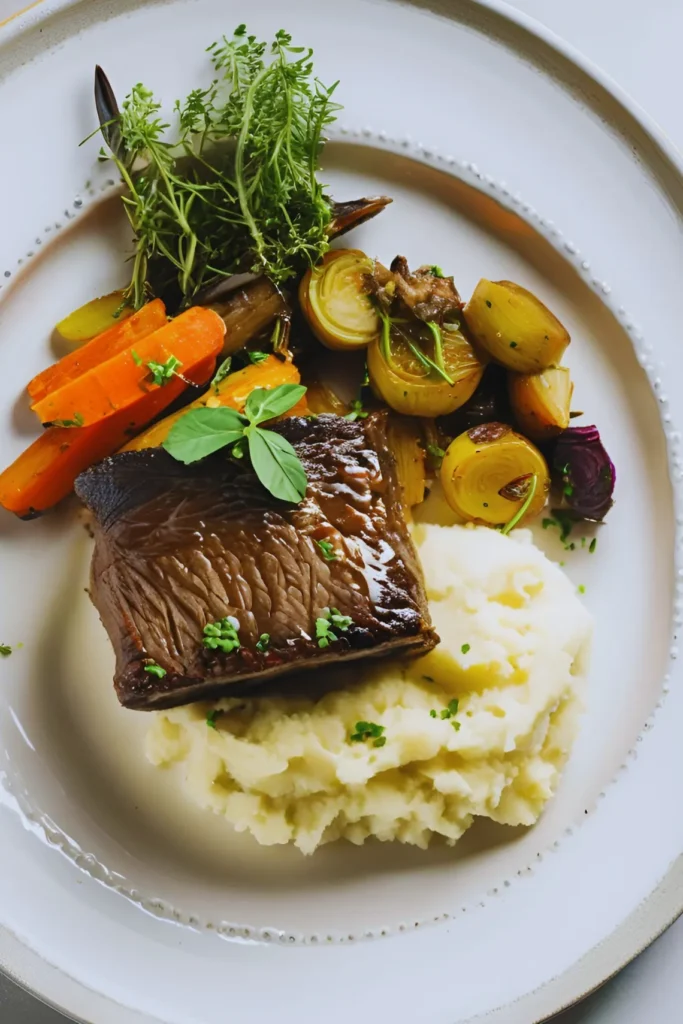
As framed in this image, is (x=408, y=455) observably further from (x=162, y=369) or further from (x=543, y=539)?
(x=162, y=369)

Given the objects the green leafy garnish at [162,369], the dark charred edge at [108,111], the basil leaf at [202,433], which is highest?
the dark charred edge at [108,111]

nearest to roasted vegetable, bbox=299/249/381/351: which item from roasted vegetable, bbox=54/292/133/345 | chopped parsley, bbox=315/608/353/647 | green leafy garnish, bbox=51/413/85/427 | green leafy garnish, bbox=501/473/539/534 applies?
roasted vegetable, bbox=54/292/133/345

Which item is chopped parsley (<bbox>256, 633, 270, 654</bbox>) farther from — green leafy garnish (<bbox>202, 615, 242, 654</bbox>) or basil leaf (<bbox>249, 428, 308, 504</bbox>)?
basil leaf (<bbox>249, 428, 308, 504</bbox>)

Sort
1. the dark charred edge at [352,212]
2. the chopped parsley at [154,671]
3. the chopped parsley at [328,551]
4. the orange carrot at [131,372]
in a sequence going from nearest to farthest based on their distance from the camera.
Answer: the chopped parsley at [154,671], the chopped parsley at [328,551], the orange carrot at [131,372], the dark charred edge at [352,212]

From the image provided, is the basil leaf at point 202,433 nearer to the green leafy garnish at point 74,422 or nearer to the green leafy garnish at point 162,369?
the green leafy garnish at point 162,369

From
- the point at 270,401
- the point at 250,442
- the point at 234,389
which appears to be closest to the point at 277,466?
the point at 250,442

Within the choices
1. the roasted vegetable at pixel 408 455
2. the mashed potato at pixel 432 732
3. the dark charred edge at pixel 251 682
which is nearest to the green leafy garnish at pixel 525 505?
the mashed potato at pixel 432 732
